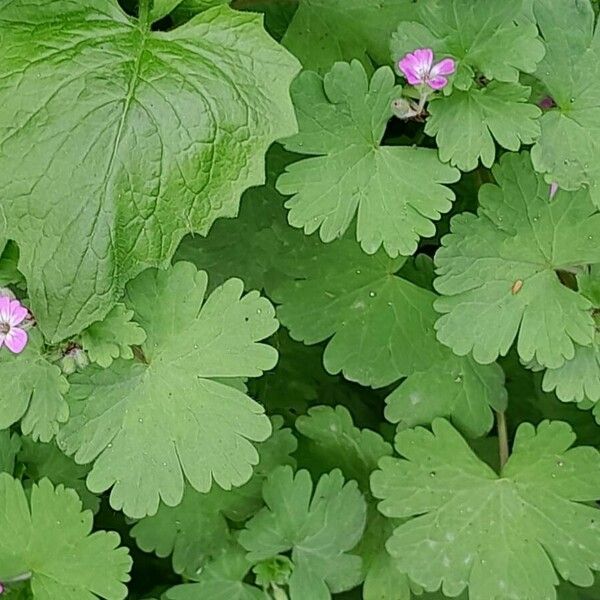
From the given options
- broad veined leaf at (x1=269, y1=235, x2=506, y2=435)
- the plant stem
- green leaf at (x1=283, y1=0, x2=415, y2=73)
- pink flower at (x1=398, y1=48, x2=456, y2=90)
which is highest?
pink flower at (x1=398, y1=48, x2=456, y2=90)

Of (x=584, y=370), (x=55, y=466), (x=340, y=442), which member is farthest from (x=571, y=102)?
(x=55, y=466)

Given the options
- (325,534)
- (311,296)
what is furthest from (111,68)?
(325,534)

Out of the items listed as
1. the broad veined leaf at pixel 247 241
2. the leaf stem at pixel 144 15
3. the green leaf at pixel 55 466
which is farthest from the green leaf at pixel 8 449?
the leaf stem at pixel 144 15

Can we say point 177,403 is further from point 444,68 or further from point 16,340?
point 444,68

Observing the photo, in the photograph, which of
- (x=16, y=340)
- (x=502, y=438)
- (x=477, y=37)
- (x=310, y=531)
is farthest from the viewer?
(x=502, y=438)

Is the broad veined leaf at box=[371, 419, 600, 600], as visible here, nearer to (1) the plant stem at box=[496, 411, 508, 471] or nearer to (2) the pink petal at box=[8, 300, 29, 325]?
(1) the plant stem at box=[496, 411, 508, 471]

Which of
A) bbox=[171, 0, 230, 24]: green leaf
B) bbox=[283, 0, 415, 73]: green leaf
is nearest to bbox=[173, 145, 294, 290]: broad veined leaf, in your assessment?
bbox=[283, 0, 415, 73]: green leaf

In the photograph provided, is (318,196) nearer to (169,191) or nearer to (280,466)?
(169,191)

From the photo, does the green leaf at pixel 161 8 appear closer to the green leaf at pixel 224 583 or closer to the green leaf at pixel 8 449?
the green leaf at pixel 8 449
